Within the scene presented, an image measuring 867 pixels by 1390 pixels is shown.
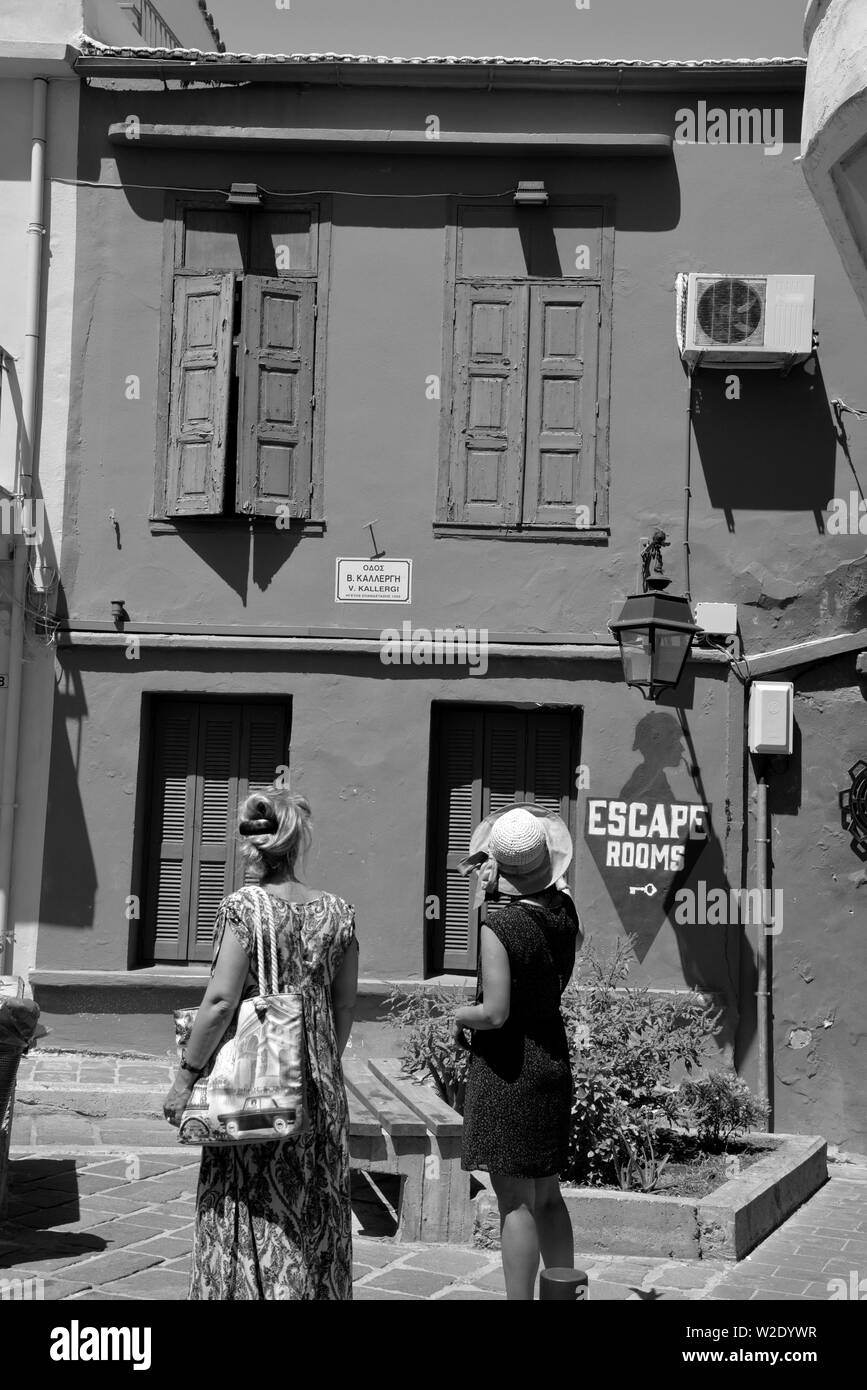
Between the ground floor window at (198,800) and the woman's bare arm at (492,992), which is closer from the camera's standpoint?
the woman's bare arm at (492,992)

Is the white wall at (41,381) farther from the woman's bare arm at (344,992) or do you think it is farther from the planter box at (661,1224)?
the woman's bare arm at (344,992)

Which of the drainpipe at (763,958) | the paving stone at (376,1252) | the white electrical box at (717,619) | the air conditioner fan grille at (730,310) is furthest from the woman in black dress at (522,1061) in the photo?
the air conditioner fan grille at (730,310)

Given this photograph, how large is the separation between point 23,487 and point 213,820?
265cm

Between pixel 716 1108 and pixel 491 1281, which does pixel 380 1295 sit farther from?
pixel 716 1108

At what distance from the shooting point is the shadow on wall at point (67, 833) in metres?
9.54

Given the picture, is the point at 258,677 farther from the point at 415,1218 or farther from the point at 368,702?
the point at 415,1218

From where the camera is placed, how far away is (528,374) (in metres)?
9.82

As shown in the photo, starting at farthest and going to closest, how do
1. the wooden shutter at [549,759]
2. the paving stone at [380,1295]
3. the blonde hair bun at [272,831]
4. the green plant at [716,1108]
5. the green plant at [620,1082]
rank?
the wooden shutter at [549,759] → the green plant at [716,1108] → the green plant at [620,1082] → the paving stone at [380,1295] → the blonde hair bun at [272,831]

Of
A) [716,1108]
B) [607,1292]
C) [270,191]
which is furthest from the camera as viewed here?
[270,191]

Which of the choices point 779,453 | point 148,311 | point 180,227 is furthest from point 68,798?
point 779,453

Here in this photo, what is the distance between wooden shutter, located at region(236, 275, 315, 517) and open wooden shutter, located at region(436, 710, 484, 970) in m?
1.85

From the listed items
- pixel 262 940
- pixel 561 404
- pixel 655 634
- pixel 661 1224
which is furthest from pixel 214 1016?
pixel 561 404

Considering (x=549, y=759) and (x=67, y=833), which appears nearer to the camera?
(x=67, y=833)

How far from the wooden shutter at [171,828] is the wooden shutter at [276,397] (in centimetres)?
160
